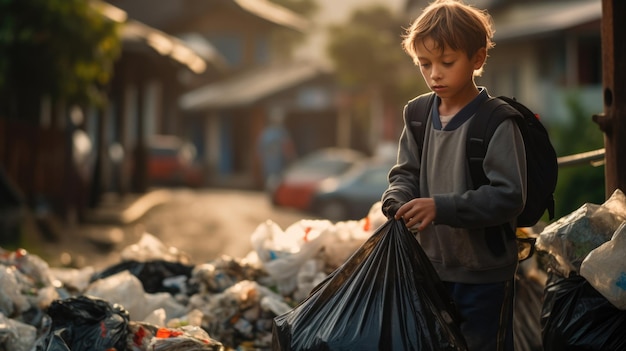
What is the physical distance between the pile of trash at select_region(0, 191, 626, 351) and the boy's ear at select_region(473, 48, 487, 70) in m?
0.86

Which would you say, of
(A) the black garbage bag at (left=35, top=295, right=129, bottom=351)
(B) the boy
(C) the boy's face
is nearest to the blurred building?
(A) the black garbage bag at (left=35, top=295, right=129, bottom=351)

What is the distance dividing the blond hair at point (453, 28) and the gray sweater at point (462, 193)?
0.71 feet

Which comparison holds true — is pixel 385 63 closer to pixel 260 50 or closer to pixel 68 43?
pixel 260 50

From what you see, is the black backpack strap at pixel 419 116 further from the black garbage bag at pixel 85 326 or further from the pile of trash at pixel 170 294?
the black garbage bag at pixel 85 326

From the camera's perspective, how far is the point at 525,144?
12.6 feet

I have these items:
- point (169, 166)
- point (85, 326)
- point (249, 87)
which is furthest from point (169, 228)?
point (249, 87)

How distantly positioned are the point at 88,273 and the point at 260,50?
3764 cm

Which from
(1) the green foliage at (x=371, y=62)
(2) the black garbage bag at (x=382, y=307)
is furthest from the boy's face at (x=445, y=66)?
(1) the green foliage at (x=371, y=62)

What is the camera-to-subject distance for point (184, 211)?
20469 millimetres

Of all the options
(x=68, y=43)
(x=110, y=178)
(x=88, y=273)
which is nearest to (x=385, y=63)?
(x=110, y=178)

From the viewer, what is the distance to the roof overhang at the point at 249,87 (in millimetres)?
37938

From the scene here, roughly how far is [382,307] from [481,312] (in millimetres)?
370

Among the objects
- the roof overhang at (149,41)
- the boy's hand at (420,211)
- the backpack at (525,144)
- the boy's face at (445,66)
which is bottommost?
the boy's hand at (420,211)

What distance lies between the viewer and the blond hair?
366 cm
